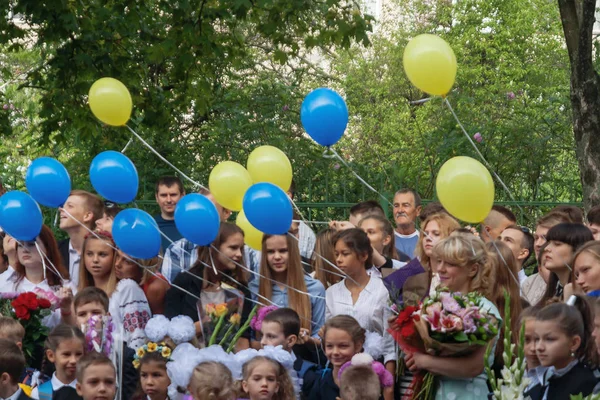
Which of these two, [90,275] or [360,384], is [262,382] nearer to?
[360,384]

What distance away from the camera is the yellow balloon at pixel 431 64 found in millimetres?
6695

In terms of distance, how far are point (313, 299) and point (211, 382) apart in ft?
5.56

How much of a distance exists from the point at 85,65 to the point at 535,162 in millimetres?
4530

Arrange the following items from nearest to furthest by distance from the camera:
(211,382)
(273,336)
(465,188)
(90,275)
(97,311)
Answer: (211,382) < (465,188) < (273,336) < (97,311) < (90,275)

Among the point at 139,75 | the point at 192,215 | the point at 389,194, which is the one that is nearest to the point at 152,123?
the point at 139,75

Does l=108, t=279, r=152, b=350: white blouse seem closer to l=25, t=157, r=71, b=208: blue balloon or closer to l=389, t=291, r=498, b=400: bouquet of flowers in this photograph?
l=25, t=157, r=71, b=208: blue balloon

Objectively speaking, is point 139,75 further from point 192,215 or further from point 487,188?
point 487,188

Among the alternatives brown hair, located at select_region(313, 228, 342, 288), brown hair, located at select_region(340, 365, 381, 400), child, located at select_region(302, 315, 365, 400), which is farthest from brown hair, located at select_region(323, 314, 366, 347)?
brown hair, located at select_region(313, 228, 342, 288)

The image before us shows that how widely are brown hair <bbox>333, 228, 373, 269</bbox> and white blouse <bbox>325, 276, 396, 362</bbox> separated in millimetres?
177

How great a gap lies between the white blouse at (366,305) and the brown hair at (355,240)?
18 cm

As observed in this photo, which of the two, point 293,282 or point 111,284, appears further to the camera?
point 111,284

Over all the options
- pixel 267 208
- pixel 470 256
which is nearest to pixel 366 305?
pixel 267 208

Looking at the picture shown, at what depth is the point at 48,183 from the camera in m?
7.40

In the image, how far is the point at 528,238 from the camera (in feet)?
26.3
